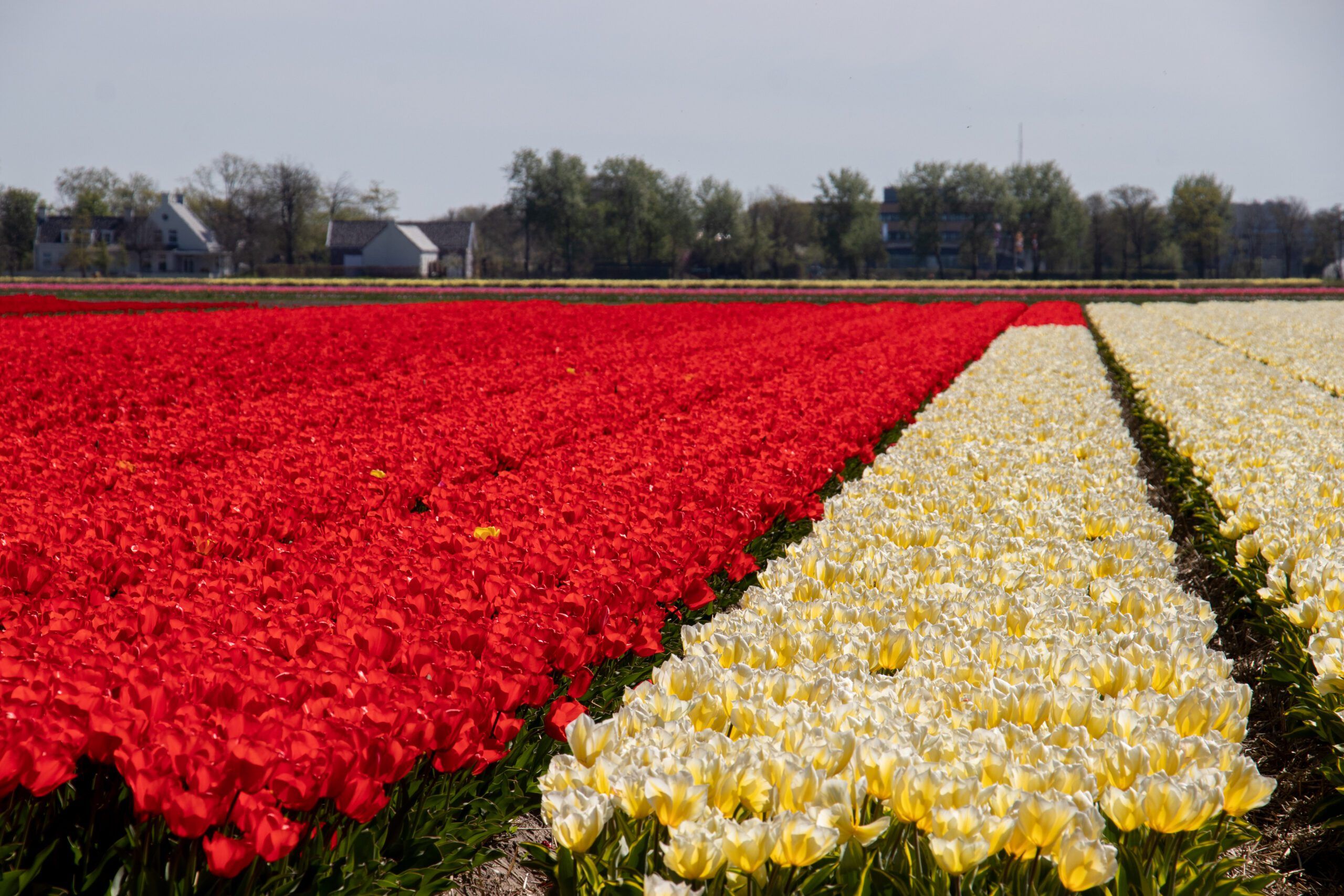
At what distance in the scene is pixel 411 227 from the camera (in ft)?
304

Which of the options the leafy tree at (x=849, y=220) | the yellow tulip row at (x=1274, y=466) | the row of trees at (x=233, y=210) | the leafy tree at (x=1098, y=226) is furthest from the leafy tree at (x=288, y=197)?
the yellow tulip row at (x=1274, y=466)

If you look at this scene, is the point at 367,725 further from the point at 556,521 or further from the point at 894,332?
the point at 894,332

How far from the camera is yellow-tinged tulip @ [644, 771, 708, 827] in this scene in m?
2.09

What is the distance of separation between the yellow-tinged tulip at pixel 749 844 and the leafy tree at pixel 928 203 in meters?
89.1

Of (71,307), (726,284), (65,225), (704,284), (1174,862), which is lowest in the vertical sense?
(1174,862)

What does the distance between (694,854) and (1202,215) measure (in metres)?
95.4

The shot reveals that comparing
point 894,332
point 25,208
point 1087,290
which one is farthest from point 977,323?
point 25,208

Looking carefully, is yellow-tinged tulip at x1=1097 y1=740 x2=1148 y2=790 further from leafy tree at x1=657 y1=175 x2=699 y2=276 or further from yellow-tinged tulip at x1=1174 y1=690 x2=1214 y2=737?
leafy tree at x1=657 y1=175 x2=699 y2=276

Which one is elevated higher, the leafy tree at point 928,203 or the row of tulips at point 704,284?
the leafy tree at point 928,203

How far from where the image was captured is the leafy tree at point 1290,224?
329 feet

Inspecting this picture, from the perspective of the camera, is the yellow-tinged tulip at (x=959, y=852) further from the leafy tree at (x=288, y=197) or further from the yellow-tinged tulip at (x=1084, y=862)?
the leafy tree at (x=288, y=197)

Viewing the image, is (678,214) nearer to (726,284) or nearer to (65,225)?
(726,284)

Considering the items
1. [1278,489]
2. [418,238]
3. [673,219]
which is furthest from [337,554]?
[418,238]

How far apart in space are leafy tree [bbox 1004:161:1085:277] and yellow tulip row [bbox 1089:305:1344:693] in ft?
250
